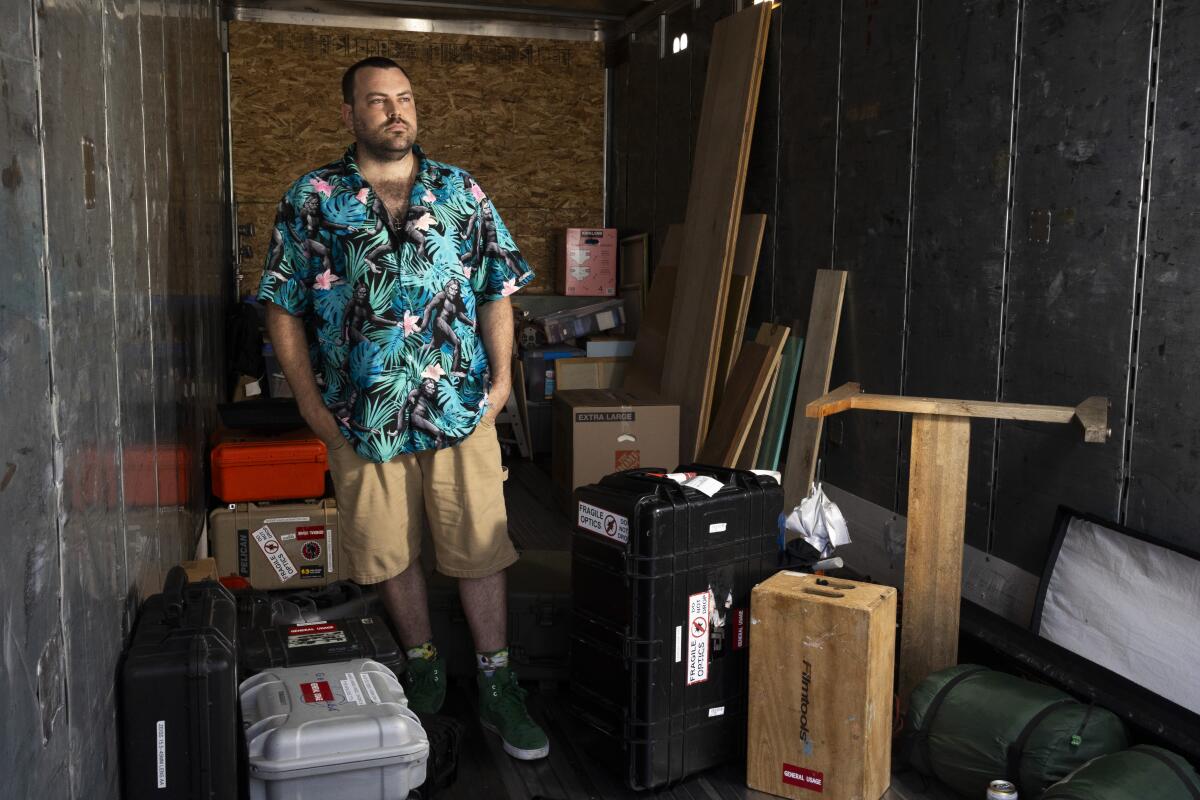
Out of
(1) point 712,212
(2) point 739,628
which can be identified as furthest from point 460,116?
(2) point 739,628

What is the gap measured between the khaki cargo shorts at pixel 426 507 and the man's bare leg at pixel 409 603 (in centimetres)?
5

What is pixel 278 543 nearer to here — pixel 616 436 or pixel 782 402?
pixel 616 436

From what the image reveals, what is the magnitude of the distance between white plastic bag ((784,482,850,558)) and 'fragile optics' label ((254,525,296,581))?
73.5 inches

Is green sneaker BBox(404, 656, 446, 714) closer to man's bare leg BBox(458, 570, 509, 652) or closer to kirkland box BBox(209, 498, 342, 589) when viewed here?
man's bare leg BBox(458, 570, 509, 652)

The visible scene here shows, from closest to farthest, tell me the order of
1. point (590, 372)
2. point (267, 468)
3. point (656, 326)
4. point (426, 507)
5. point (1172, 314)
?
point (1172, 314) < point (426, 507) < point (267, 468) < point (656, 326) < point (590, 372)

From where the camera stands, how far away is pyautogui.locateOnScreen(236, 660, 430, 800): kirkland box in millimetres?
2088

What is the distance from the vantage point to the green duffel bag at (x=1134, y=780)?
2.30 m

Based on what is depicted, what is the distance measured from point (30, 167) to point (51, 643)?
24.0 inches

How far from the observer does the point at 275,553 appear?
4078 mm

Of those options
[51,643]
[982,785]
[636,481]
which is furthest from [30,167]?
[982,785]

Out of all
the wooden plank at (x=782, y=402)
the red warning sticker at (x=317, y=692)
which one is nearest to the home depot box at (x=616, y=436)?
the wooden plank at (x=782, y=402)

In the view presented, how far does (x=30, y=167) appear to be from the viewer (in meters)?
1.37

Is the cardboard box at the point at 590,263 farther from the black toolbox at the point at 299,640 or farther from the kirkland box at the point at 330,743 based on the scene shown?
the kirkland box at the point at 330,743

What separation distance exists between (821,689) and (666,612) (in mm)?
422
